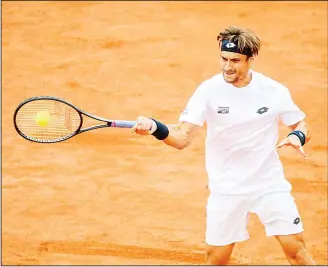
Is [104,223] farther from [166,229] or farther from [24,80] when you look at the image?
[24,80]

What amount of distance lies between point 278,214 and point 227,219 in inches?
13.8

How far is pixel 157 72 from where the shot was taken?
1001cm

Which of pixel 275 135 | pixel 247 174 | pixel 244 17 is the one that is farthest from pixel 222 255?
pixel 244 17

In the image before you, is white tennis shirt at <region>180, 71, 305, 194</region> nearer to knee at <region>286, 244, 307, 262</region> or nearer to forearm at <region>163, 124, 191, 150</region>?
forearm at <region>163, 124, 191, 150</region>

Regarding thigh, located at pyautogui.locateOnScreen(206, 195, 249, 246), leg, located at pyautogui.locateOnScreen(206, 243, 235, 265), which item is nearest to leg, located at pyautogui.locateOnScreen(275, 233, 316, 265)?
thigh, located at pyautogui.locateOnScreen(206, 195, 249, 246)

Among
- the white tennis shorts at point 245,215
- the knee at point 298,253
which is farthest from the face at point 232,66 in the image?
the knee at point 298,253

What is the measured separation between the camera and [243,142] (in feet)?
16.4

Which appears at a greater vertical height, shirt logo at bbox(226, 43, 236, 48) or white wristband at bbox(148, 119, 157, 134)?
shirt logo at bbox(226, 43, 236, 48)

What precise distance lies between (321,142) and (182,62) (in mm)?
2498

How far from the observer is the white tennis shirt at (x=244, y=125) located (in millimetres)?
4961

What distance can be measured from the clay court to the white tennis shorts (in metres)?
1.58

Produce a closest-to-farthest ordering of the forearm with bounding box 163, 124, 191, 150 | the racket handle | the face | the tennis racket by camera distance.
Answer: the racket handle < the forearm with bounding box 163, 124, 191, 150 < the face < the tennis racket

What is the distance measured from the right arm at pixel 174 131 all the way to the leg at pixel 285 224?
655 millimetres

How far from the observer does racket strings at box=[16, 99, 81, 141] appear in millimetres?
5293
